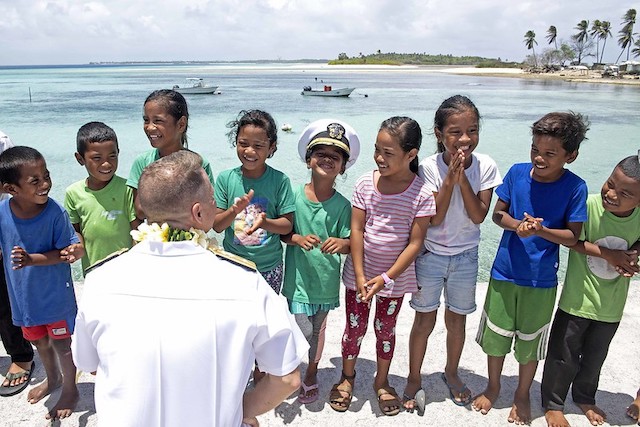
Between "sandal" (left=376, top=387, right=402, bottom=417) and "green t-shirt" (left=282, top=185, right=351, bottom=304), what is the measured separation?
75 cm

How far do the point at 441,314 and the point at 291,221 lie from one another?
89.2 inches

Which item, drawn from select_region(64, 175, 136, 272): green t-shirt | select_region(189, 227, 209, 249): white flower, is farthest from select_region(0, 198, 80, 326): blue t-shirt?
select_region(189, 227, 209, 249): white flower

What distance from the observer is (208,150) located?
49.3ft

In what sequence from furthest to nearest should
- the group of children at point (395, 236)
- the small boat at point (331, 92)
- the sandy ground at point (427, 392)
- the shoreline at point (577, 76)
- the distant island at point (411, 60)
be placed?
the distant island at point (411, 60), the shoreline at point (577, 76), the small boat at point (331, 92), the sandy ground at point (427, 392), the group of children at point (395, 236)

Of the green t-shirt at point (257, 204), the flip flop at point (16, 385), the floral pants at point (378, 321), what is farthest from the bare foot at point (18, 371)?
the floral pants at point (378, 321)

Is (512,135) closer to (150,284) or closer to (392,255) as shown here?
(392,255)

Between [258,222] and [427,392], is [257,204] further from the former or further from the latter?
[427,392]

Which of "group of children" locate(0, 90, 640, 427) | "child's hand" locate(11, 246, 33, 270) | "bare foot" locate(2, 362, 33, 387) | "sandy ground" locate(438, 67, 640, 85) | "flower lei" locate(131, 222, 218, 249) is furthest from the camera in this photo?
"sandy ground" locate(438, 67, 640, 85)

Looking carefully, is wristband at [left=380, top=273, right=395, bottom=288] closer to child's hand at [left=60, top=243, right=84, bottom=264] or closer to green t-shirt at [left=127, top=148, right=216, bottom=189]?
green t-shirt at [left=127, top=148, right=216, bottom=189]

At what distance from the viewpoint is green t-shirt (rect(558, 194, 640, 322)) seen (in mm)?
2916

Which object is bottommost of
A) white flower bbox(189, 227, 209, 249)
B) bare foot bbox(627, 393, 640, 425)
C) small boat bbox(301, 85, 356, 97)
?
bare foot bbox(627, 393, 640, 425)

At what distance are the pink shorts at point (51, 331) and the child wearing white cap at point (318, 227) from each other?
146cm

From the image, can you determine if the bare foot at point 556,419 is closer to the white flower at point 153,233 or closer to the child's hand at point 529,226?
the child's hand at point 529,226

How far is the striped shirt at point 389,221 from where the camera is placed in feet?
9.75
